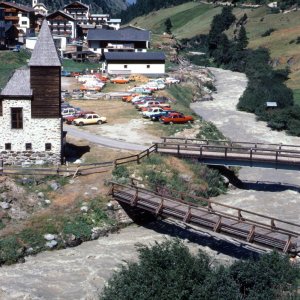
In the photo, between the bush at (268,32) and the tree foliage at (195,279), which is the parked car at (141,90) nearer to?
the tree foliage at (195,279)

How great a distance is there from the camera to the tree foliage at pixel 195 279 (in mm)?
22562

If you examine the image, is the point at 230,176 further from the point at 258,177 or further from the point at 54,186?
the point at 54,186

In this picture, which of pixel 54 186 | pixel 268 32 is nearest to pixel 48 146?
pixel 54 186

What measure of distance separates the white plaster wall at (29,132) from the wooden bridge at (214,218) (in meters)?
6.50

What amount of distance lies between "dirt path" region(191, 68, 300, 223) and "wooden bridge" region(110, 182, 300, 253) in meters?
3.57

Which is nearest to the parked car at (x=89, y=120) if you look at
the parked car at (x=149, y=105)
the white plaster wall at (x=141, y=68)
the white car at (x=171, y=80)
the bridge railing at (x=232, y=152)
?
the parked car at (x=149, y=105)

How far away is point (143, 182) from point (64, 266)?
11.0 meters

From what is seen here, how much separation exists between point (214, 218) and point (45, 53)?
17298mm

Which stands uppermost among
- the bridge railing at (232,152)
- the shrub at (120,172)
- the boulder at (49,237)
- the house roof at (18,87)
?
the house roof at (18,87)

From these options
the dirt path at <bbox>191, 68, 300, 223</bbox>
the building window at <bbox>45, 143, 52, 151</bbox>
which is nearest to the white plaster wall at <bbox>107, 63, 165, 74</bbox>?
the dirt path at <bbox>191, 68, 300, 223</bbox>

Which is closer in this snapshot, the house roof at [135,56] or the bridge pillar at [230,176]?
the bridge pillar at [230,176]

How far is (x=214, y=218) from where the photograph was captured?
33.8 metres

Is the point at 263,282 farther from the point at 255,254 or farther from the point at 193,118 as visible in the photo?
the point at 193,118

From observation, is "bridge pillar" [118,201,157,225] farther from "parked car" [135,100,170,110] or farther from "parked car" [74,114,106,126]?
"parked car" [135,100,170,110]
